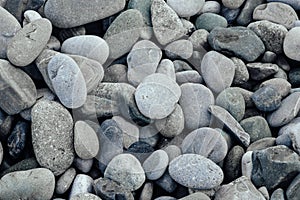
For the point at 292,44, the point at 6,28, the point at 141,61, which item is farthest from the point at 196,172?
the point at 6,28

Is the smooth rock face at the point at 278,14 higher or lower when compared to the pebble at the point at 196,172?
higher

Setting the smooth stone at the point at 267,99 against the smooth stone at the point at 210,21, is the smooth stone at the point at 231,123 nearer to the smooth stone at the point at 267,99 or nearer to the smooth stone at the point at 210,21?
the smooth stone at the point at 267,99

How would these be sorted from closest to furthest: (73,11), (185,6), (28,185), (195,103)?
(28,185) < (195,103) < (73,11) < (185,6)

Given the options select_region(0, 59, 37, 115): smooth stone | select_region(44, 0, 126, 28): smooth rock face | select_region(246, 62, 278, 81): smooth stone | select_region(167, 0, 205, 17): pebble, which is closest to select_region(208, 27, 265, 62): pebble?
select_region(246, 62, 278, 81): smooth stone

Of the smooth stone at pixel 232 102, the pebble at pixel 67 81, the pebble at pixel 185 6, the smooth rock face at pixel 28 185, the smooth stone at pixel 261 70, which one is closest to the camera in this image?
the smooth rock face at pixel 28 185

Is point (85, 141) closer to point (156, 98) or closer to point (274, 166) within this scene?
point (156, 98)

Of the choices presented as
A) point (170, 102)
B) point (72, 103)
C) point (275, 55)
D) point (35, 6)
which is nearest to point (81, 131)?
point (72, 103)

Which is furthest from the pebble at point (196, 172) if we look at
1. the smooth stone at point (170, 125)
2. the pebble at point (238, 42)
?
the pebble at point (238, 42)
